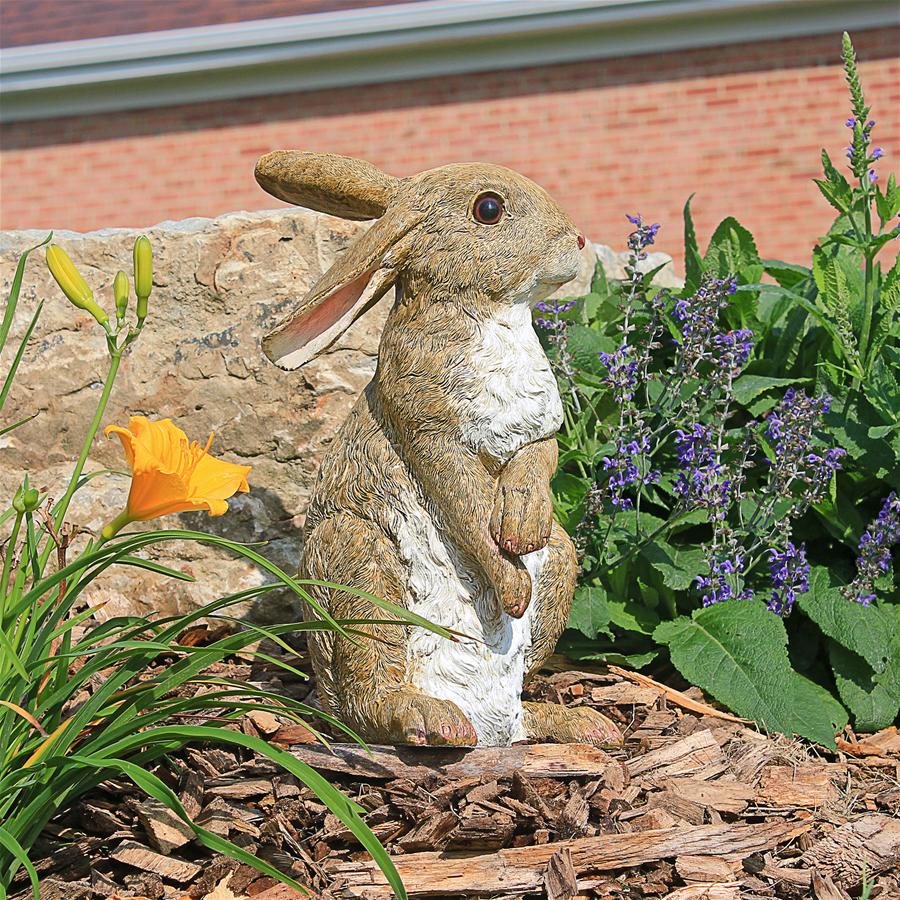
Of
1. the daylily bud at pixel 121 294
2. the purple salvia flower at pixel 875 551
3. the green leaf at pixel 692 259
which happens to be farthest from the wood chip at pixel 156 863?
the green leaf at pixel 692 259

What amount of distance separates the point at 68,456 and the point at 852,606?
243cm

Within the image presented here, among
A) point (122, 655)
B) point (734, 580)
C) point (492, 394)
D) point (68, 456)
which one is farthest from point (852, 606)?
point (68, 456)

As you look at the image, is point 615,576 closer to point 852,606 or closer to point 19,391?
point 852,606

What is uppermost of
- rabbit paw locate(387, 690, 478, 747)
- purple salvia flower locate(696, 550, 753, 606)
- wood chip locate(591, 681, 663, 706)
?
purple salvia flower locate(696, 550, 753, 606)

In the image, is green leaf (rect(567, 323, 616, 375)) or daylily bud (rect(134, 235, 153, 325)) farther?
green leaf (rect(567, 323, 616, 375))

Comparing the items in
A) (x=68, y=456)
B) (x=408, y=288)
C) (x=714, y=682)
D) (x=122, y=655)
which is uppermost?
(x=408, y=288)

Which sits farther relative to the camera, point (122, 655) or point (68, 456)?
point (68, 456)

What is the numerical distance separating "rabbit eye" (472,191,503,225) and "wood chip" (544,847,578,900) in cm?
134

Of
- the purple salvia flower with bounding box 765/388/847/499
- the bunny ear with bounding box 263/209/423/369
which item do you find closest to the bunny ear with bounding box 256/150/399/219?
the bunny ear with bounding box 263/209/423/369

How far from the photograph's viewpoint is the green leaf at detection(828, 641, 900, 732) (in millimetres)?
3162

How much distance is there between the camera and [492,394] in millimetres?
2510

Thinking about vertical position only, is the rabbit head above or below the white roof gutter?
below

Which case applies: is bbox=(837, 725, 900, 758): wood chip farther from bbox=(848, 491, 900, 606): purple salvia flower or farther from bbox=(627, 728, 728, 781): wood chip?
bbox=(627, 728, 728, 781): wood chip

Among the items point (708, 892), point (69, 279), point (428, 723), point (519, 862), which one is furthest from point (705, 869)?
point (69, 279)
